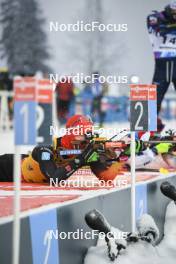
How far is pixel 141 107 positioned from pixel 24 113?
132cm

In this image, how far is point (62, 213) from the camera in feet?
11.2

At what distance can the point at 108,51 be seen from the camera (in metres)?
23.5

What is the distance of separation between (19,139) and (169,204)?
2.70 m

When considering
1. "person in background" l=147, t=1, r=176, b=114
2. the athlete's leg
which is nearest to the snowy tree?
"person in background" l=147, t=1, r=176, b=114

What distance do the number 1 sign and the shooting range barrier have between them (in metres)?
0.43

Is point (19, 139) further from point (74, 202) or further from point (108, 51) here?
point (108, 51)

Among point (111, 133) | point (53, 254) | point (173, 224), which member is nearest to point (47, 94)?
point (53, 254)

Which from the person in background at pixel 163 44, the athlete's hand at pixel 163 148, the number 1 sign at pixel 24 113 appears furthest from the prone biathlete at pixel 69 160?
the person in background at pixel 163 44

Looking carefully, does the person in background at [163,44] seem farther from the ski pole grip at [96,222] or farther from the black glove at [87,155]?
the ski pole grip at [96,222]

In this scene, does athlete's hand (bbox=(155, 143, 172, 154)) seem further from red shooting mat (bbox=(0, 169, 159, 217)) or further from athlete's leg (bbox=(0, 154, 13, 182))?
athlete's leg (bbox=(0, 154, 13, 182))

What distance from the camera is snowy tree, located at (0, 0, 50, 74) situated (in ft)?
70.4

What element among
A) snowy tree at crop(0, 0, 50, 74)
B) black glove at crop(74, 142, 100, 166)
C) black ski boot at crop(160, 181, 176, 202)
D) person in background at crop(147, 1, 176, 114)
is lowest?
black ski boot at crop(160, 181, 176, 202)

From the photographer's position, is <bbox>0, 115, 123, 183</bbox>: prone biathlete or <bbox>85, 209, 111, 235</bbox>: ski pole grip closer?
<bbox>85, 209, 111, 235</bbox>: ski pole grip

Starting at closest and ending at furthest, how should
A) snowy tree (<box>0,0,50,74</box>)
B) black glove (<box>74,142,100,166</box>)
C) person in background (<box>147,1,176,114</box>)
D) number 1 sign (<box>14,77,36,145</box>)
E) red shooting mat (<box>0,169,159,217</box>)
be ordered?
number 1 sign (<box>14,77,36,145</box>) < red shooting mat (<box>0,169,159,217</box>) < black glove (<box>74,142,100,166</box>) < person in background (<box>147,1,176,114</box>) < snowy tree (<box>0,0,50,74</box>)
